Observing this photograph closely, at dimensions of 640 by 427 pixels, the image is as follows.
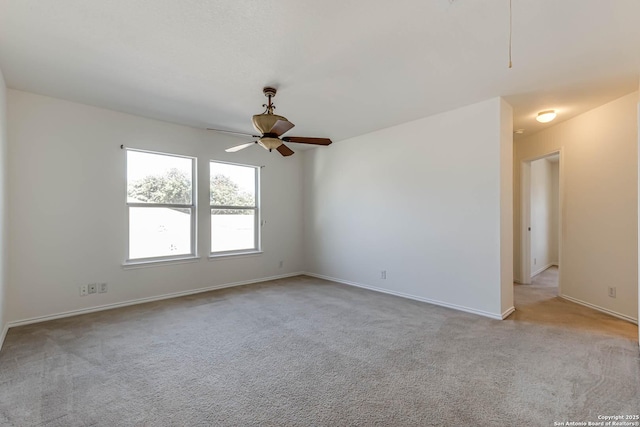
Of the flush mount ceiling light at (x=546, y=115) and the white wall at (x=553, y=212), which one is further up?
the flush mount ceiling light at (x=546, y=115)

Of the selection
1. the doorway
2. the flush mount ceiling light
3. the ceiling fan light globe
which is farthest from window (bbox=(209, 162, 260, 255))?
the doorway

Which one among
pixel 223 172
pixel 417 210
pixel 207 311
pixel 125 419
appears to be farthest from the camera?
pixel 223 172

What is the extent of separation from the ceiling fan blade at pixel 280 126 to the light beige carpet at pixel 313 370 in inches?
82.6

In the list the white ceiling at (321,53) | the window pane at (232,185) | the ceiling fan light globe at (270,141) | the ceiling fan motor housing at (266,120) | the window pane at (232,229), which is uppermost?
the white ceiling at (321,53)

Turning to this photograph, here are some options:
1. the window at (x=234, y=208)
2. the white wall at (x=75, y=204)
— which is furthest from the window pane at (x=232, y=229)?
the white wall at (x=75, y=204)

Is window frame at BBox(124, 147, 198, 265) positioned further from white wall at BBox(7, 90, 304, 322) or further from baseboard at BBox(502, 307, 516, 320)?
baseboard at BBox(502, 307, 516, 320)

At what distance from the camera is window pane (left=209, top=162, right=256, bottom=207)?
5.00 metres

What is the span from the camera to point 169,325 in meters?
3.30

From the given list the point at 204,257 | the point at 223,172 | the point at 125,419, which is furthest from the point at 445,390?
→ the point at 223,172

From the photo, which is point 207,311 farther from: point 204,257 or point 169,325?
point 204,257

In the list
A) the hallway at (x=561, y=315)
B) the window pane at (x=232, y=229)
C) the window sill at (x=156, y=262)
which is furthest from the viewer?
the window pane at (x=232, y=229)

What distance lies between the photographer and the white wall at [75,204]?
3.36 meters

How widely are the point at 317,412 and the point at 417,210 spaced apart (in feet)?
10.2

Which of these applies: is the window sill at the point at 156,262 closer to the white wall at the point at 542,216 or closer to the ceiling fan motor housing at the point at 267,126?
the ceiling fan motor housing at the point at 267,126
